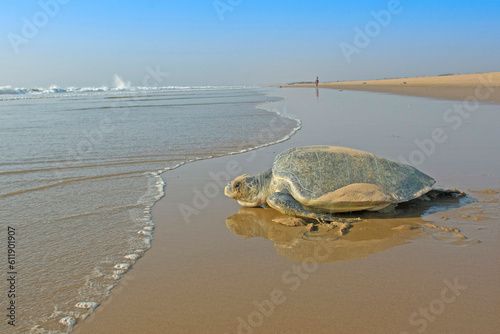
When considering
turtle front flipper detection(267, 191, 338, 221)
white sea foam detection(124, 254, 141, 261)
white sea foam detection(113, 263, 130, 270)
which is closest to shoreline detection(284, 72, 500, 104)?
turtle front flipper detection(267, 191, 338, 221)

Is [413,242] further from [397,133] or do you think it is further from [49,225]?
[397,133]

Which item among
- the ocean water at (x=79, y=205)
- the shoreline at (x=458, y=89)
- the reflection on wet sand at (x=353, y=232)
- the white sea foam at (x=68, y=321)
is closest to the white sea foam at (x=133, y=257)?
the ocean water at (x=79, y=205)

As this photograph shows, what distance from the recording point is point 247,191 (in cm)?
503

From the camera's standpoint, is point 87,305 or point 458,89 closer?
point 87,305

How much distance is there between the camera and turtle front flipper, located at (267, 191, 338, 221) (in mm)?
4418

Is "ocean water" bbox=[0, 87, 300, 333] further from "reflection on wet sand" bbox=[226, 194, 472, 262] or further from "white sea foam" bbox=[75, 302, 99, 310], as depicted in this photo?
"reflection on wet sand" bbox=[226, 194, 472, 262]

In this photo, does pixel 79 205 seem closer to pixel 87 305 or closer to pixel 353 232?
pixel 87 305

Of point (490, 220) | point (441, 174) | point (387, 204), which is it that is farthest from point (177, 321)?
point (441, 174)

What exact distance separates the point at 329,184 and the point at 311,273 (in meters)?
1.66

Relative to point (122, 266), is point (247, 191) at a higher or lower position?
higher

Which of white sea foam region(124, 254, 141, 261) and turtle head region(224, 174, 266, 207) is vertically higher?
turtle head region(224, 174, 266, 207)

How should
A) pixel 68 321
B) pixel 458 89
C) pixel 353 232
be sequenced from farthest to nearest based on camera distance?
pixel 458 89 < pixel 353 232 < pixel 68 321

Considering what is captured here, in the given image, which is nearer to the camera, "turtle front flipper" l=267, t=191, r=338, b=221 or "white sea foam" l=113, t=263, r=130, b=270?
"white sea foam" l=113, t=263, r=130, b=270

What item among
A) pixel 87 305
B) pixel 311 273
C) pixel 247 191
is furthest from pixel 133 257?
pixel 247 191
